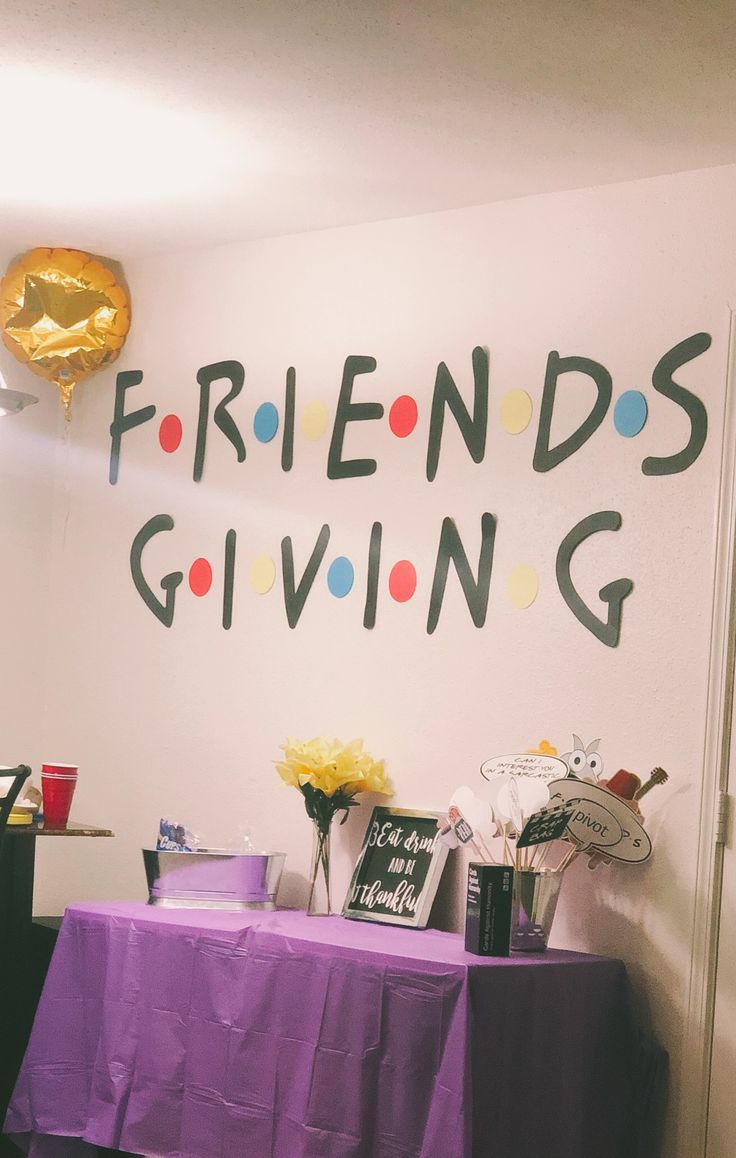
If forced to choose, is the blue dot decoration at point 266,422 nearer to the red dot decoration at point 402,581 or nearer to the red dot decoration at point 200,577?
the red dot decoration at point 200,577

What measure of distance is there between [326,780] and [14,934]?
907 mm

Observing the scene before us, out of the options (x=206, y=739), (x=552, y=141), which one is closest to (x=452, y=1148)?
(x=206, y=739)

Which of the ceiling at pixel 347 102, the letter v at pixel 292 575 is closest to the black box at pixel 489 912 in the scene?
the letter v at pixel 292 575

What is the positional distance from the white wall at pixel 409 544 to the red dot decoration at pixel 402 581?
0.03m

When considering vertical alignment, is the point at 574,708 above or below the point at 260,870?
above

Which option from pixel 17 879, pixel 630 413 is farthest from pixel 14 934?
pixel 630 413

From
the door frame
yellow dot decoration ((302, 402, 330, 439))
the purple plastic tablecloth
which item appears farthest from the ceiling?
the purple plastic tablecloth

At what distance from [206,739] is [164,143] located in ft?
5.49

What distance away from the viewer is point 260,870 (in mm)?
3404

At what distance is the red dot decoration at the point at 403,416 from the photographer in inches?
142

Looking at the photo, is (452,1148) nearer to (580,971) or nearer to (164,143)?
(580,971)

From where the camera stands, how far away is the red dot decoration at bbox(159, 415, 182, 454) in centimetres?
411

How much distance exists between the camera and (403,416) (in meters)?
3.62

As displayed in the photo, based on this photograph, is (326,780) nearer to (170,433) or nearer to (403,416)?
(403,416)
